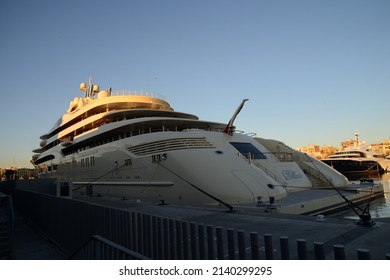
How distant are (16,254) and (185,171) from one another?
846 centimetres

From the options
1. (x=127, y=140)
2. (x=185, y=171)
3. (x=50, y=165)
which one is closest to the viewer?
(x=185, y=171)

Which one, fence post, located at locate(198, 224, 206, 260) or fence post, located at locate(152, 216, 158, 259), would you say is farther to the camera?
fence post, located at locate(152, 216, 158, 259)

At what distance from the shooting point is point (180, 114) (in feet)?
87.2

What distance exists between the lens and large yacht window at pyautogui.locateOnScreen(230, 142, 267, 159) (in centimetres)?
1914

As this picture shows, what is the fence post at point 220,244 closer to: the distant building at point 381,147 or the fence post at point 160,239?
the fence post at point 160,239

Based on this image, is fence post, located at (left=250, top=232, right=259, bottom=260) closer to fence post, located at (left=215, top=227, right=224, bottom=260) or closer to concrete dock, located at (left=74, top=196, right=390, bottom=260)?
fence post, located at (left=215, top=227, right=224, bottom=260)

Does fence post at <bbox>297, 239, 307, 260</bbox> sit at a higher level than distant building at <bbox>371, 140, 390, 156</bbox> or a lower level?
lower

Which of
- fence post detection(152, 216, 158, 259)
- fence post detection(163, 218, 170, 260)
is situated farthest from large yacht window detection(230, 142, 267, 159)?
fence post detection(163, 218, 170, 260)

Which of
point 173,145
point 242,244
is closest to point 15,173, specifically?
point 173,145

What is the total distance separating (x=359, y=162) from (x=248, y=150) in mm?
59668

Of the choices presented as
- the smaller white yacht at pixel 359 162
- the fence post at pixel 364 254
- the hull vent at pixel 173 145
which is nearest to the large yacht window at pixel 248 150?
the hull vent at pixel 173 145

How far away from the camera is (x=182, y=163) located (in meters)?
15.4
